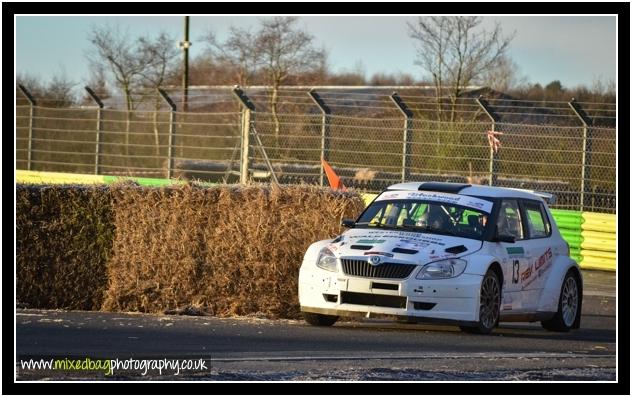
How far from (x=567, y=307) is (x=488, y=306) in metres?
1.87

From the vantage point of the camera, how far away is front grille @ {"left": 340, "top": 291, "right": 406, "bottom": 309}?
11.5 metres

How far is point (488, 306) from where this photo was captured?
12.0 metres

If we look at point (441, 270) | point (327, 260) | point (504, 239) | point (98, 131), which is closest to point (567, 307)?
point (504, 239)

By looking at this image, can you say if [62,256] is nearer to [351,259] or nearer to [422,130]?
[351,259]

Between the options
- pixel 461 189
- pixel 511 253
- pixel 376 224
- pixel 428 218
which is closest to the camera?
pixel 511 253

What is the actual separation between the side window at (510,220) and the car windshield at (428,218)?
27 centimetres

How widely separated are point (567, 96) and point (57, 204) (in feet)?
112

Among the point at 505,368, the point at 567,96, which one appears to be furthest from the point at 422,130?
the point at 567,96

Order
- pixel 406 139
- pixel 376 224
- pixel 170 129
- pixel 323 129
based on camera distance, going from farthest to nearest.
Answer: pixel 170 129 < pixel 323 129 < pixel 406 139 < pixel 376 224

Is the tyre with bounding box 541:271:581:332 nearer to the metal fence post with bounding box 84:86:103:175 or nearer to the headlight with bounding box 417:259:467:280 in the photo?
the headlight with bounding box 417:259:467:280

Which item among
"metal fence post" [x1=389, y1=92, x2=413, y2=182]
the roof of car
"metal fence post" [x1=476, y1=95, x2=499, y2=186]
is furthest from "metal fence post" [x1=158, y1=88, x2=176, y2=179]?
the roof of car

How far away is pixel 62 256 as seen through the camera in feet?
44.2

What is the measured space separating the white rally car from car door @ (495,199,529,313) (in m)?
0.01

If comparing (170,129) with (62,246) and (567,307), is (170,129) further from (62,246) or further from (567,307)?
(567,307)
